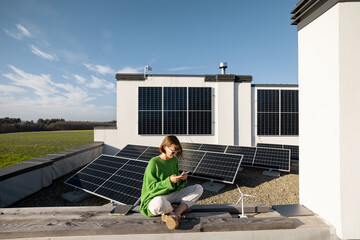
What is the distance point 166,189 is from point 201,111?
30.3 ft

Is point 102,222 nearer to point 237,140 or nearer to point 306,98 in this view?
point 306,98

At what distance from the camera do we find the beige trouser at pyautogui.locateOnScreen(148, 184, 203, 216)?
236 cm

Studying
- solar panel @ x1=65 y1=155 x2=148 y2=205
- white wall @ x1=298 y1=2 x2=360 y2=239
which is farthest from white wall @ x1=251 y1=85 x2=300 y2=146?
white wall @ x1=298 y1=2 x2=360 y2=239

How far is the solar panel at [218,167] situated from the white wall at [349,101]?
11.2 feet

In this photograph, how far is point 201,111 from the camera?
1138cm

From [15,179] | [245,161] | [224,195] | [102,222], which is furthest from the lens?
[245,161]

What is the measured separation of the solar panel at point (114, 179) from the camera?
443 cm

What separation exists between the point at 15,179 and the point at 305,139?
729cm

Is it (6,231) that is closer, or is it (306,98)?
(6,231)

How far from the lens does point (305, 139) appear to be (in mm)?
3102

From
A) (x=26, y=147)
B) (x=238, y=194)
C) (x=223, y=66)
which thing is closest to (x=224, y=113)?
(x=223, y=66)

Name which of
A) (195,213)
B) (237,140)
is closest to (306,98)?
(195,213)

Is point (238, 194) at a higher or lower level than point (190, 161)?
lower

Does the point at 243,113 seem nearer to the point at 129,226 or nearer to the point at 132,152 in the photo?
the point at 132,152
